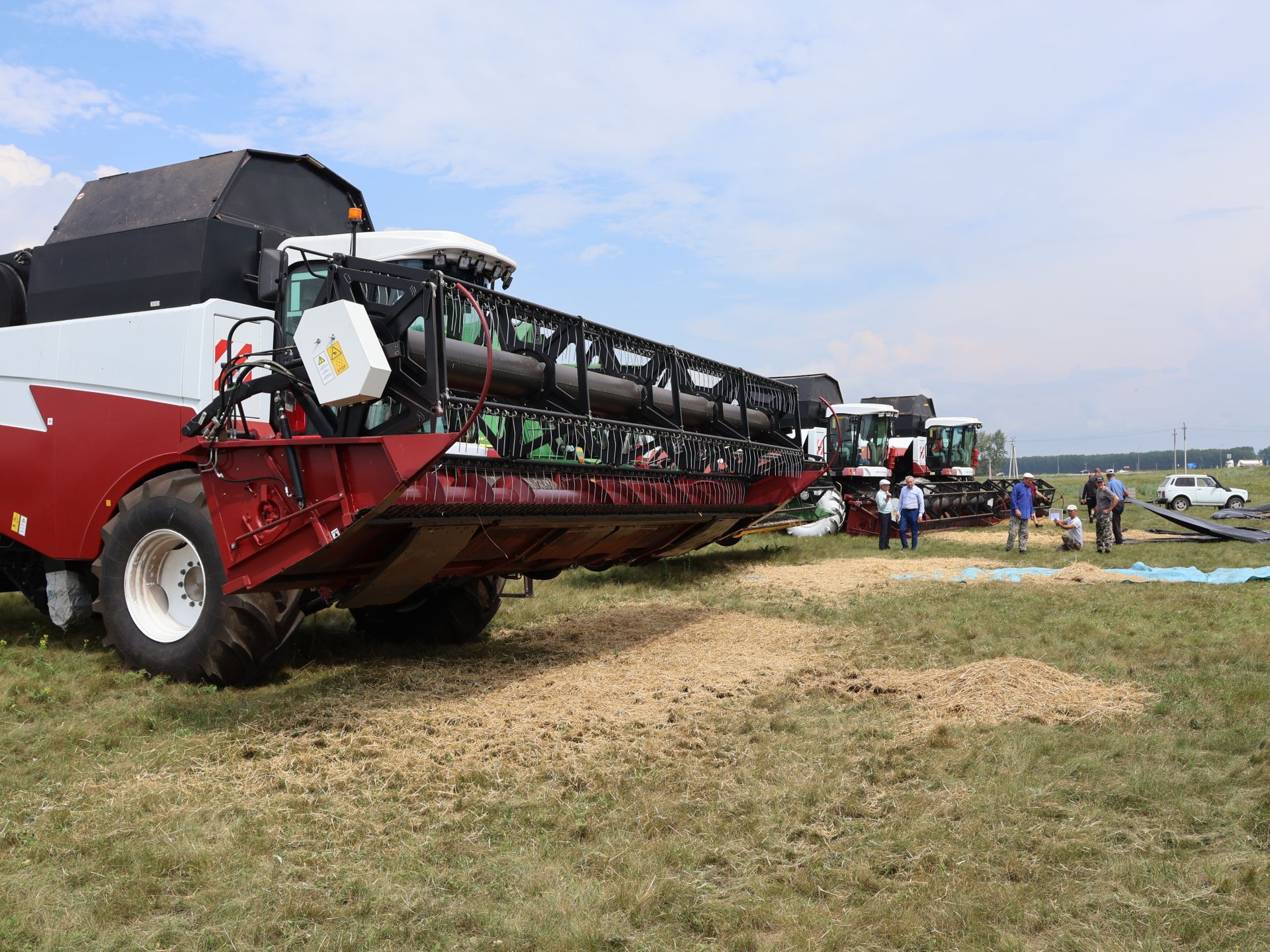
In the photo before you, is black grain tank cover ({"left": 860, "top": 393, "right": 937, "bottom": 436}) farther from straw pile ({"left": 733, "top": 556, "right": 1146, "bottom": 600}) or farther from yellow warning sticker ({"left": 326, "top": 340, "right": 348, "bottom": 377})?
yellow warning sticker ({"left": 326, "top": 340, "right": 348, "bottom": 377})

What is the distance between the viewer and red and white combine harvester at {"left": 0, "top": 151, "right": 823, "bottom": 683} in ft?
17.0

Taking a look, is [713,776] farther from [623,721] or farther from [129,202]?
[129,202]

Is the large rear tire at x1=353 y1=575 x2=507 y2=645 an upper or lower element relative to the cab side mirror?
lower

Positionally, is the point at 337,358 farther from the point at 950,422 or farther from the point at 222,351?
the point at 950,422

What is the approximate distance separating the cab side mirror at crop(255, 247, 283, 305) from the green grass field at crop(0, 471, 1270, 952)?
2.44 m

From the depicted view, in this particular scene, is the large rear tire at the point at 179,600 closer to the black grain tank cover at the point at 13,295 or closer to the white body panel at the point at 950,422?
the black grain tank cover at the point at 13,295

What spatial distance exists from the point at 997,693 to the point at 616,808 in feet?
9.17

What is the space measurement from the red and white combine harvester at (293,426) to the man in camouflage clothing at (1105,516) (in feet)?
33.4

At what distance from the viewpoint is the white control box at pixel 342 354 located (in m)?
4.87

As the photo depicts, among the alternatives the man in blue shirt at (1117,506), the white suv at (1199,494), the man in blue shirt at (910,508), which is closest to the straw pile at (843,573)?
the man in blue shirt at (910,508)

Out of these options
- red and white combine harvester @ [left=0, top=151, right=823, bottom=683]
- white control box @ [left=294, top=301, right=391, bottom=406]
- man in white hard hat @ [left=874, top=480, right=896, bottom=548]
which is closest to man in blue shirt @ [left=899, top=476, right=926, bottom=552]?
man in white hard hat @ [left=874, top=480, right=896, bottom=548]

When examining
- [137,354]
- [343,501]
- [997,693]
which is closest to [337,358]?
[343,501]

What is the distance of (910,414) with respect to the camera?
90.8 ft

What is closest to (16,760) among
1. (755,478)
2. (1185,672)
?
(755,478)
